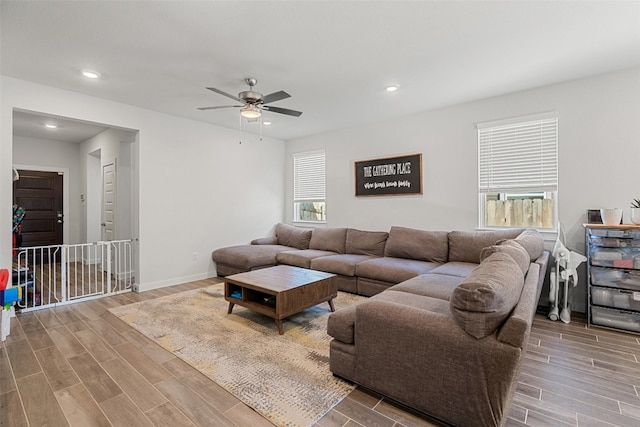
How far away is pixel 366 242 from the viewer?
15.7 feet

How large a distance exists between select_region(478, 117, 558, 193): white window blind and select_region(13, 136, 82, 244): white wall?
851 cm

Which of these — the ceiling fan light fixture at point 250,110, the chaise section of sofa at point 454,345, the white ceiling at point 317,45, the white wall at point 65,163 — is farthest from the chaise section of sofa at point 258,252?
the white wall at point 65,163

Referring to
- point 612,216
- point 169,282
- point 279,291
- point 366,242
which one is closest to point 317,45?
point 279,291

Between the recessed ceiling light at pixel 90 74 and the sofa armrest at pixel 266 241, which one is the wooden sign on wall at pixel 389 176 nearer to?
the sofa armrest at pixel 266 241

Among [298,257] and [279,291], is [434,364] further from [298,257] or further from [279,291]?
[298,257]

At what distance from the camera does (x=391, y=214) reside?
16.3 feet

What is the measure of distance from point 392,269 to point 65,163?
779cm

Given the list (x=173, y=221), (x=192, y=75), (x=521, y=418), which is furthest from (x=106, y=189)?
(x=521, y=418)

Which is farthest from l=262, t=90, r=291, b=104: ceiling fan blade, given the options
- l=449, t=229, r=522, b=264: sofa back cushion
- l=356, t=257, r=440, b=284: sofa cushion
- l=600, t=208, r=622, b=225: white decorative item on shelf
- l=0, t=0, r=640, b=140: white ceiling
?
l=600, t=208, r=622, b=225: white decorative item on shelf

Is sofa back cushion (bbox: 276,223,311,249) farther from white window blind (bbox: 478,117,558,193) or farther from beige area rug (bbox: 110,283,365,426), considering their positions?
white window blind (bbox: 478,117,558,193)

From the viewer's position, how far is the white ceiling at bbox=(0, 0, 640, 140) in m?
2.18

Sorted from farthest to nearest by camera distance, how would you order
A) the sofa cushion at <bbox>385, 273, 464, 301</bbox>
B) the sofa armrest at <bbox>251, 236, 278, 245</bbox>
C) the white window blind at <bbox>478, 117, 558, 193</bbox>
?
the sofa armrest at <bbox>251, 236, 278, 245</bbox> → the white window blind at <bbox>478, 117, 558, 193</bbox> → the sofa cushion at <bbox>385, 273, 464, 301</bbox>

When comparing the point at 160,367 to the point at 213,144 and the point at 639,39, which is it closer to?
the point at 213,144

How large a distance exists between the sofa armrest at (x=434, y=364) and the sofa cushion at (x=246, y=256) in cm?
296
